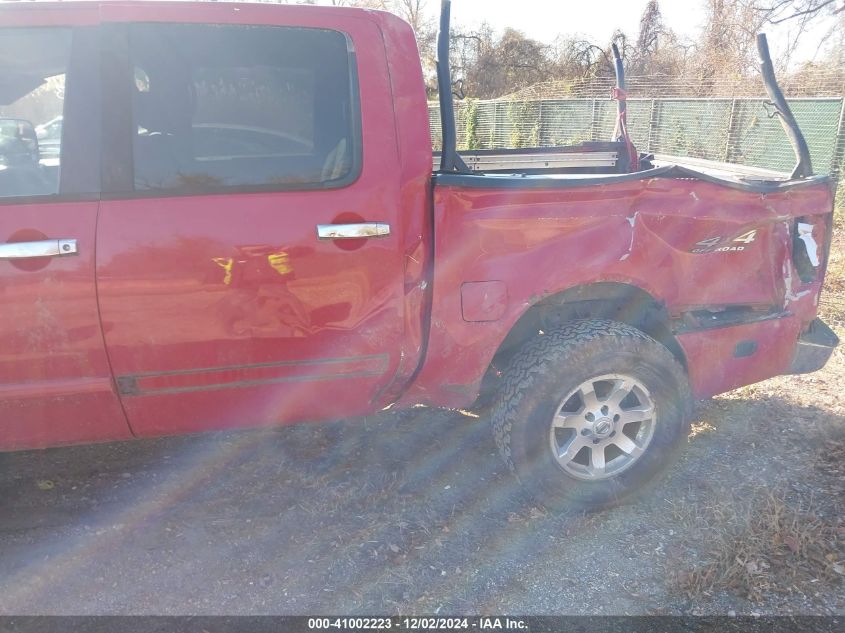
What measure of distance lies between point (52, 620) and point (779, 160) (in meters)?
12.1

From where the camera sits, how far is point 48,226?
2168 millimetres

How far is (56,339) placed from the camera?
2248 millimetres

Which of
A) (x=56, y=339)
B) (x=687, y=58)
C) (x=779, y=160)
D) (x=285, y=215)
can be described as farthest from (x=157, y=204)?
(x=687, y=58)

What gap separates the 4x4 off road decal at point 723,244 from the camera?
2775 mm

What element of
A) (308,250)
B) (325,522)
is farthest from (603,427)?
(308,250)

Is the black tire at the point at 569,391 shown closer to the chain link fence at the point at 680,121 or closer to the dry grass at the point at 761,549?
the dry grass at the point at 761,549

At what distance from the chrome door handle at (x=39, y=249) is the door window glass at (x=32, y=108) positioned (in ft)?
0.63

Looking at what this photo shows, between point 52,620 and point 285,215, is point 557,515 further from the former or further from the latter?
point 52,620

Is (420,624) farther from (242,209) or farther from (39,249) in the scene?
(39,249)

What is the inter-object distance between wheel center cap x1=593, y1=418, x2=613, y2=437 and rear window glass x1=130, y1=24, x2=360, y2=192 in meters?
1.51

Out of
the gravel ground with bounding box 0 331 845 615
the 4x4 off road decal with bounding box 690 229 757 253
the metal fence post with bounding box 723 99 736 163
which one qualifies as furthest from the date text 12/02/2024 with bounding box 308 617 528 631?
the metal fence post with bounding box 723 99 736 163

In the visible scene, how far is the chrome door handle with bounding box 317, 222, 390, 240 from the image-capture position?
236 cm

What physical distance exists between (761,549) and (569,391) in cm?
97

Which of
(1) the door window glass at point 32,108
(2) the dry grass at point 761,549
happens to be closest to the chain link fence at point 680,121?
(1) the door window glass at point 32,108
